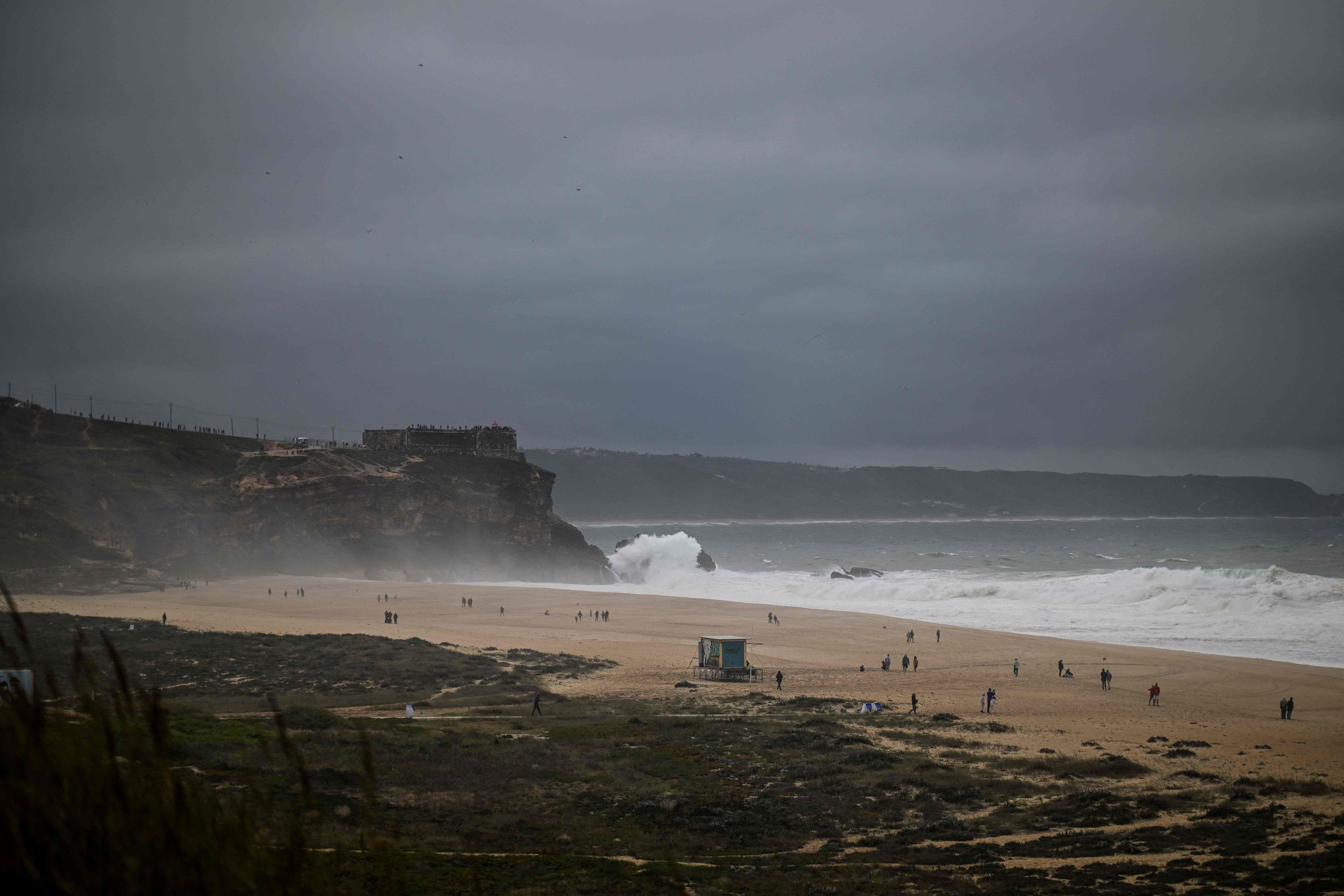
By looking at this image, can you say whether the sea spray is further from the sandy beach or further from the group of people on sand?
the group of people on sand

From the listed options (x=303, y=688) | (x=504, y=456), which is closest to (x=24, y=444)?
(x=504, y=456)

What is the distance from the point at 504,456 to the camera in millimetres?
106688

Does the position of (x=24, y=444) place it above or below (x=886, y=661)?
above

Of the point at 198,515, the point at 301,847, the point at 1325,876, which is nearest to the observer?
the point at 301,847

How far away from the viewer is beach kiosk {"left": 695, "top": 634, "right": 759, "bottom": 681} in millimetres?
38250

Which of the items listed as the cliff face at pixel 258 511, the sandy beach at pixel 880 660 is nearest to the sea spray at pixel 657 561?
the cliff face at pixel 258 511

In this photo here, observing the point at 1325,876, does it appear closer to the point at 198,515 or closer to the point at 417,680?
the point at 417,680

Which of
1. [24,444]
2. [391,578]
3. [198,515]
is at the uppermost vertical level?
[24,444]

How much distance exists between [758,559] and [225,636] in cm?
10024

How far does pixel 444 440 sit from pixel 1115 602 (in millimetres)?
71083

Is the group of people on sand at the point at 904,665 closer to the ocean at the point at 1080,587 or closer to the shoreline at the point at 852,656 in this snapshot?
the shoreline at the point at 852,656

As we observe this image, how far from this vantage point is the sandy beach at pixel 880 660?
2820 centimetres

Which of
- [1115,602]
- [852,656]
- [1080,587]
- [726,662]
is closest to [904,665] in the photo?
[852,656]

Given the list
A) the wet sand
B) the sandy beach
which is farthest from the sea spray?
the wet sand
